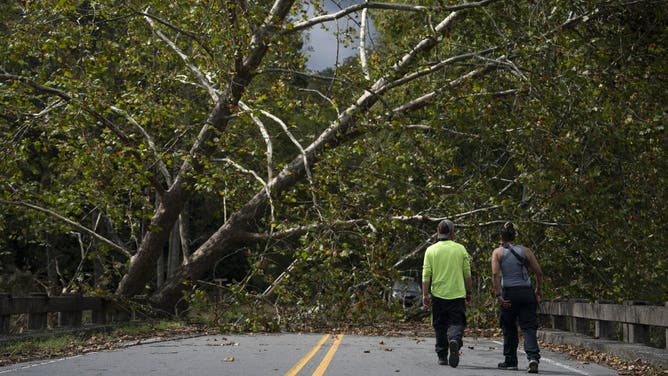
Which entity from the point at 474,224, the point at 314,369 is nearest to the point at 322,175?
the point at 474,224

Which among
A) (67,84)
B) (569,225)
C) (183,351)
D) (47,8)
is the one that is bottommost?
(183,351)

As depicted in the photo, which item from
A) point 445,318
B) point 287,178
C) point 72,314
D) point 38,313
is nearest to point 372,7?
point 287,178

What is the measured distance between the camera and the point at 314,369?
35.9ft

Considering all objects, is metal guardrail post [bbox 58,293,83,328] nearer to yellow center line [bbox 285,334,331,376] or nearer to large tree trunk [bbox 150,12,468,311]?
large tree trunk [bbox 150,12,468,311]

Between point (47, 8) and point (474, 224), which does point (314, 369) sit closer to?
point (474, 224)

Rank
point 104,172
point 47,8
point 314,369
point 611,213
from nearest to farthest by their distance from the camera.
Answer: point 314,369
point 611,213
point 47,8
point 104,172

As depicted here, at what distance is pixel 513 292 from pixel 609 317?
9.83ft

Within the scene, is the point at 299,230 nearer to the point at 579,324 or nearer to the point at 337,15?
the point at 337,15

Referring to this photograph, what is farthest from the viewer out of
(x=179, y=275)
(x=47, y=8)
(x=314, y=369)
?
(x=179, y=275)

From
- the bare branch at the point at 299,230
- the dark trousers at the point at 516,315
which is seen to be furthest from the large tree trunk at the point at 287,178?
the dark trousers at the point at 516,315

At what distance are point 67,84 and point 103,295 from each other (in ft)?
15.4

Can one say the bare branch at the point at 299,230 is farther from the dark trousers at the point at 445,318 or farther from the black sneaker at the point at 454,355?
the black sneaker at the point at 454,355

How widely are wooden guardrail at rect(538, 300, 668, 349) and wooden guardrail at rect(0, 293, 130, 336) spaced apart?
9414mm

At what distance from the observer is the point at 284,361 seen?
39.6 feet
